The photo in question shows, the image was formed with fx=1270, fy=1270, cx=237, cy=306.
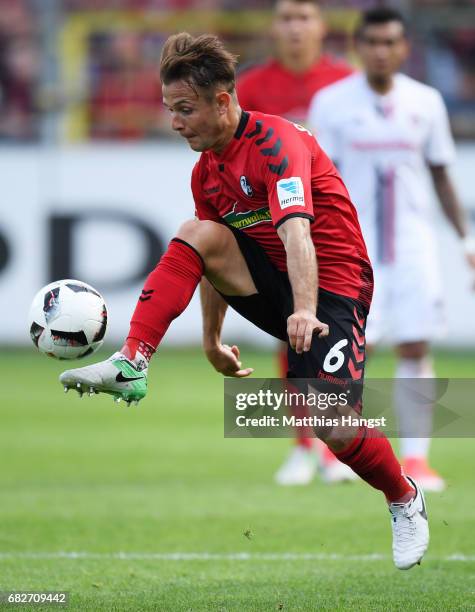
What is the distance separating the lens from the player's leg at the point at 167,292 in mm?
4477

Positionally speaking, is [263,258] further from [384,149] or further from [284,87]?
[284,87]

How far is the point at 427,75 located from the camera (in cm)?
1348

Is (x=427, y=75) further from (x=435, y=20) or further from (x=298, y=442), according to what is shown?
(x=298, y=442)

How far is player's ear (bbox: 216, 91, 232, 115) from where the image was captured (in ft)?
15.2

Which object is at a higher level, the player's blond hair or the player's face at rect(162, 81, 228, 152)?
the player's blond hair

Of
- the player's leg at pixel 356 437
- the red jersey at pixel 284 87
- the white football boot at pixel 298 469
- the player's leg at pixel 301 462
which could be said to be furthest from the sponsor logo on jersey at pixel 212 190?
the red jersey at pixel 284 87

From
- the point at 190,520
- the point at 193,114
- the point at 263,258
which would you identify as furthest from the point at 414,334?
the point at 193,114

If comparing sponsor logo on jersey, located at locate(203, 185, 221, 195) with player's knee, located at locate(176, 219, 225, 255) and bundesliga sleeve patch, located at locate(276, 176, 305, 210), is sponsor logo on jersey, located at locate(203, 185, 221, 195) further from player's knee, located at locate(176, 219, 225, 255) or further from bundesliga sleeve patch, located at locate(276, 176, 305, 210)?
bundesliga sleeve patch, located at locate(276, 176, 305, 210)

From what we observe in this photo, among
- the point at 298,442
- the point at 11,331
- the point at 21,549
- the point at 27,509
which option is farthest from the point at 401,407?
the point at 11,331

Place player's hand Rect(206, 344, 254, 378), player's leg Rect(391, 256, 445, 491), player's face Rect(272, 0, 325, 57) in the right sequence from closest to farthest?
1. player's hand Rect(206, 344, 254, 378)
2. player's leg Rect(391, 256, 445, 491)
3. player's face Rect(272, 0, 325, 57)

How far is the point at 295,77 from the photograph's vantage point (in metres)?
8.40

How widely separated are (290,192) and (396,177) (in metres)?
3.04

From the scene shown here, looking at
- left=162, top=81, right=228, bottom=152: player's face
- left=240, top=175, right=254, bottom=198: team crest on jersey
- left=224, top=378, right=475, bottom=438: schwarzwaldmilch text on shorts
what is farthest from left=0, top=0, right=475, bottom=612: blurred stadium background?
left=162, top=81, right=228, bottom=152: player's face

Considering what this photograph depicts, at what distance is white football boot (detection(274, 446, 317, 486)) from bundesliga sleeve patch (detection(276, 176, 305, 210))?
3132 mm
